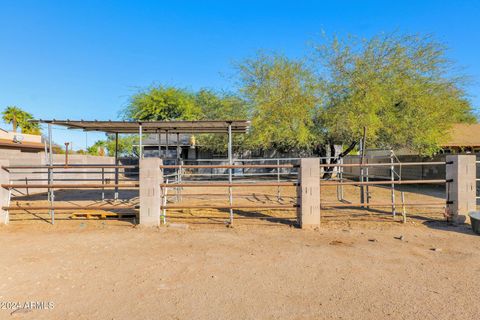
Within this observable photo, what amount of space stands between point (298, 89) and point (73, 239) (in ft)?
41.4

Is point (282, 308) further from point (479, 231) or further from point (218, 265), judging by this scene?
point (479, 231)

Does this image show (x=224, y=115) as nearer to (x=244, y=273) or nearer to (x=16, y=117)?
(x=244, y=273)

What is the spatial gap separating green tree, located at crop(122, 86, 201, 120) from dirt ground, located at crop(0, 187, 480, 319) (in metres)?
18.0

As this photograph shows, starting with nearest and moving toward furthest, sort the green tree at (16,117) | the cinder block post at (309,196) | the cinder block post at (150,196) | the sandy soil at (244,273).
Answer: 1. the sandy soil at (244,273)
2. the cinder block post at (309,196)
3. the cinder block post at (150,196)
4. the green tree at (16,117)

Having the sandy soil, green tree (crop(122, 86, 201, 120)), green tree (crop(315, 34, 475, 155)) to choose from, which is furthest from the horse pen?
green tree (crop(122, 86, 201, 120))

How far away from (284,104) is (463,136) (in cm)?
1249

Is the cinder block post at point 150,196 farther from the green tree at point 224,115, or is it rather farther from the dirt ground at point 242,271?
the green tree at point 224,115

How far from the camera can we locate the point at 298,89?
15172 millimetres

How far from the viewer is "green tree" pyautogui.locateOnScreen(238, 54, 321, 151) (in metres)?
14.9

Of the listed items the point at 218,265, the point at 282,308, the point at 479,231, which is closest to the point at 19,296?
the point at 218,265

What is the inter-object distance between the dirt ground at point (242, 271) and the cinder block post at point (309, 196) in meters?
0.25

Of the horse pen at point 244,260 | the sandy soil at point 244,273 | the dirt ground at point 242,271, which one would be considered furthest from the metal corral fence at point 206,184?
the sandy soil at point 244,273

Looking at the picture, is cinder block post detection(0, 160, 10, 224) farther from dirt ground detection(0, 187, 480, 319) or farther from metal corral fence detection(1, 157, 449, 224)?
dirt ground detection(0, 187, 480, 319)

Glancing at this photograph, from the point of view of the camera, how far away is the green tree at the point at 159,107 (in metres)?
23.7
